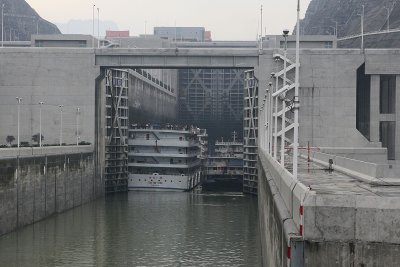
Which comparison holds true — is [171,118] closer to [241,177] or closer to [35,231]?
[241,177]

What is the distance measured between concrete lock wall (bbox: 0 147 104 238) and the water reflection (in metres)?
1.11

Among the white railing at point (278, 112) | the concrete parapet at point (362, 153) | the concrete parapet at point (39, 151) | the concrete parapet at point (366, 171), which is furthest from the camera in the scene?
the concrete parapet at point (362, 153)

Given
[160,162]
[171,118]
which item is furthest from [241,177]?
[171,118]

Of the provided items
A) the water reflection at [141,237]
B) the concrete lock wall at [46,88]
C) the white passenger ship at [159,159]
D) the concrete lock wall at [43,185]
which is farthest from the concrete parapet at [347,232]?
the white passenger ship at [159,159]

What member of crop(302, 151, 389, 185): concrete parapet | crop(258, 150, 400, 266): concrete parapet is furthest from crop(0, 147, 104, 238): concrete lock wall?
crop(258, 150, 400, 266): concrete parapet

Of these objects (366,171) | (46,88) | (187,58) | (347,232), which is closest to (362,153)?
(187,58)

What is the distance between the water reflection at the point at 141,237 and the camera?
41.9 metres

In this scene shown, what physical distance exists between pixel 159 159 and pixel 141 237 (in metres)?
44.0

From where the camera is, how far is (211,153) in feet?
543

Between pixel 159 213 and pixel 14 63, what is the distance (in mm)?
27954

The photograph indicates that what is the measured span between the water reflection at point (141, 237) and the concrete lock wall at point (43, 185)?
1109 mm

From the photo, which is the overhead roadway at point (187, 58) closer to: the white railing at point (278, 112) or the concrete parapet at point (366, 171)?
the white railing at point (278, 112)

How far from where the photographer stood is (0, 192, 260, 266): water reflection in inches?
1649

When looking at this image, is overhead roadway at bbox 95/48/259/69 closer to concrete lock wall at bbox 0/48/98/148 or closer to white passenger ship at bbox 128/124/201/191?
concrete lock wall at bbox 0/48/98/148
